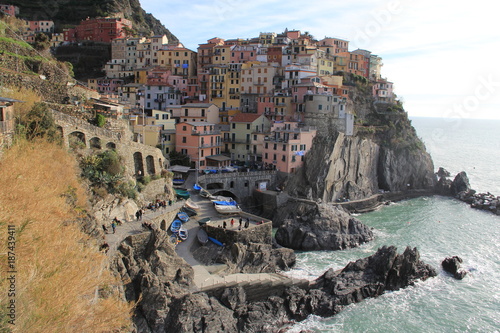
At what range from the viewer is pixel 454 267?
108ft

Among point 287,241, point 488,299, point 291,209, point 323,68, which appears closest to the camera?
point 488,299

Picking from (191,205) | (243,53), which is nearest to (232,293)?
(191,205)

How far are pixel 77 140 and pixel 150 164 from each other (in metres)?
8.45

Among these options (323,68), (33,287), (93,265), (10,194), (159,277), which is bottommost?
(159,277)

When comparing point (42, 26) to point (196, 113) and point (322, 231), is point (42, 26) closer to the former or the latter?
point (196, 113)

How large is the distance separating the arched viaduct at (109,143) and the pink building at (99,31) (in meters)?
56.2

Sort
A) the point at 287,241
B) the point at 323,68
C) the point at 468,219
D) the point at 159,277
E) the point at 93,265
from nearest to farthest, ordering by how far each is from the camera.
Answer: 1. the point at 93,265
2. the point at 159,277
3. the point at 287,241
4. the point at 468,219
5. the point at 323,68

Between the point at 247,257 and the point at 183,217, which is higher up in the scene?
the point at 183,217

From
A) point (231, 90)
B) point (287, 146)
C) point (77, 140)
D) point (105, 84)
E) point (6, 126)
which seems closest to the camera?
point (6, 126)

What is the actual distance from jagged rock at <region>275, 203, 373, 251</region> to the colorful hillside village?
35.1 ft

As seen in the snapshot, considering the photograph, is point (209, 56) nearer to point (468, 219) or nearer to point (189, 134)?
point (189, 134)

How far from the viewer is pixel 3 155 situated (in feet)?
68.4

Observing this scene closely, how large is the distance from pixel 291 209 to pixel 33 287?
34384 mm

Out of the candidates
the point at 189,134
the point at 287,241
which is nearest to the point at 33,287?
the point at 287,241
